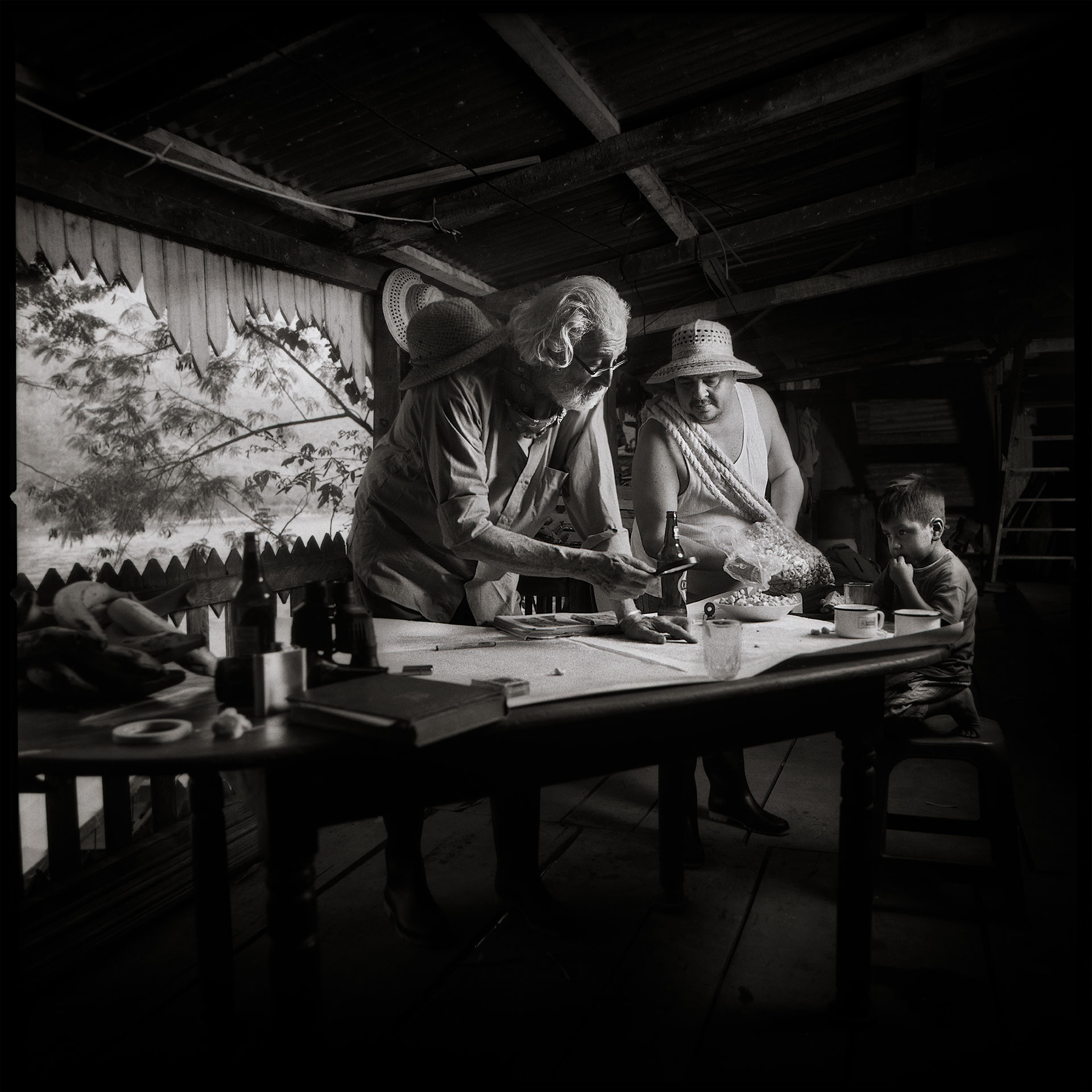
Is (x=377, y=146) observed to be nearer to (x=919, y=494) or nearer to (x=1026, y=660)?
(x=919, y=494)

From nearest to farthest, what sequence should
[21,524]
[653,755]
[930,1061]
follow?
[653,755]
[930,1061]
[21,524]

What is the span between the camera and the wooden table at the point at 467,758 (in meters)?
1.24

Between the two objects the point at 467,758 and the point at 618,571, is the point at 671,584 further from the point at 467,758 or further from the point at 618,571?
the point at 467,758

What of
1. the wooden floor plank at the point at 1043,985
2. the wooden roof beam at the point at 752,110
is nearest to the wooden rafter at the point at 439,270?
the wooden roof beam at the point at 752,110

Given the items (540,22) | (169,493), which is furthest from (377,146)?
(169,493)

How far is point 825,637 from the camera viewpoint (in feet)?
6.82

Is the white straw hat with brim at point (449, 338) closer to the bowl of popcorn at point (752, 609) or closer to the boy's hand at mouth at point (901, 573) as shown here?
the bowl of popcorn at point (752, 609)

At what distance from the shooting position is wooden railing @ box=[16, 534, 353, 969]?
2.19 m

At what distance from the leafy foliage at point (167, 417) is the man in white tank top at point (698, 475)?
193cm

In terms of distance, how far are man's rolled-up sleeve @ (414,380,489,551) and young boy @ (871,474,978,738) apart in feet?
4.05

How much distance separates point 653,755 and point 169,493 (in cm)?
285

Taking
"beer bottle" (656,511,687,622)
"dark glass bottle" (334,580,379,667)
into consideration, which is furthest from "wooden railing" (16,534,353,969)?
"beer bottle" (656,511,687,622)

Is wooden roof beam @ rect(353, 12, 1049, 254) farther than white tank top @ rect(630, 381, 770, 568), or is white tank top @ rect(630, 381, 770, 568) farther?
A: white tank top @ rect(630, 381, 770, 568)

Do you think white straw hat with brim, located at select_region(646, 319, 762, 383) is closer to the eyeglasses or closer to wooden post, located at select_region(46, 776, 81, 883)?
the eyeglasses
